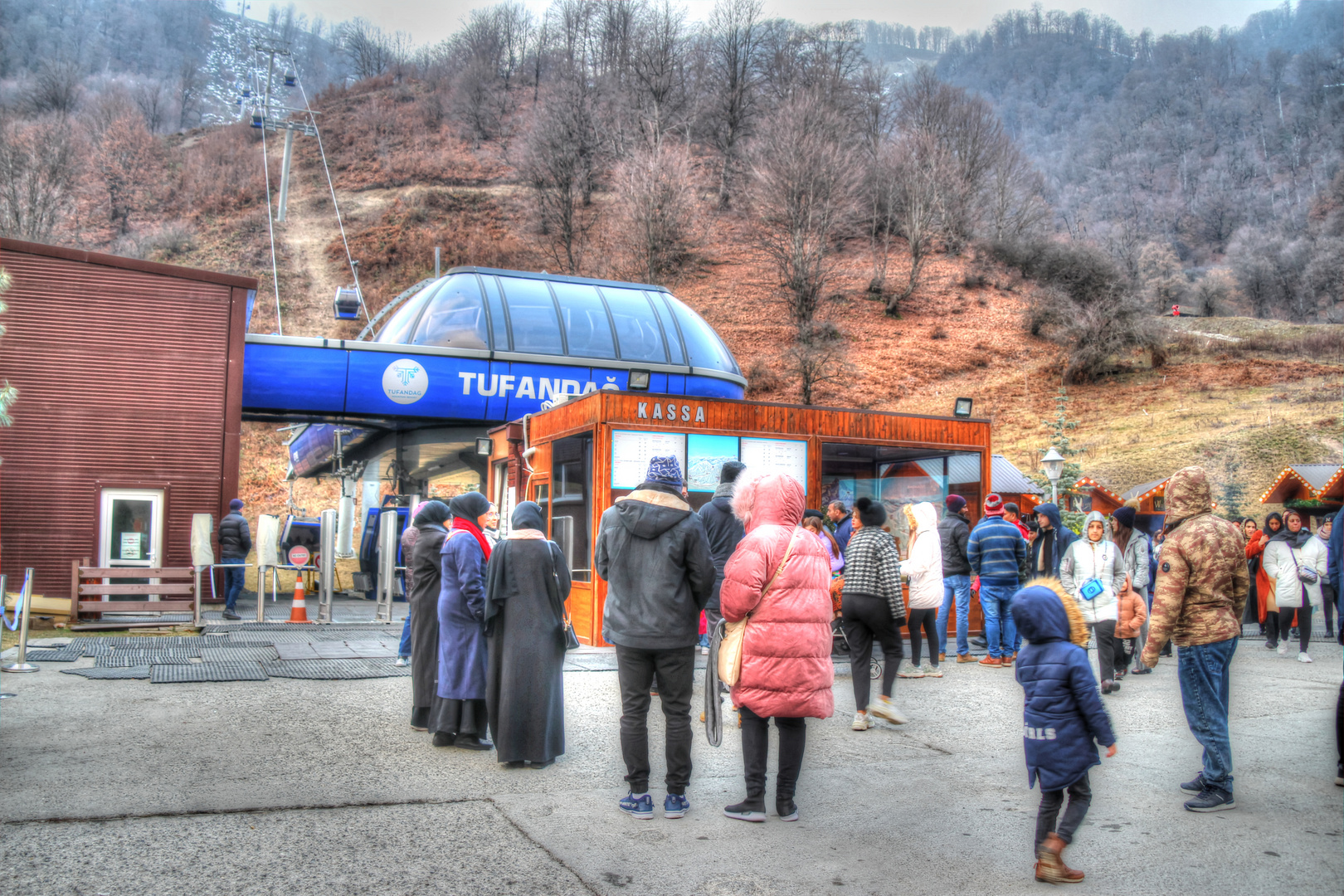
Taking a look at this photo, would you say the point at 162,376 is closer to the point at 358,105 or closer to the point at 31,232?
the point at 31,232

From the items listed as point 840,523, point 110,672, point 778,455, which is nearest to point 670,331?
point 778,455

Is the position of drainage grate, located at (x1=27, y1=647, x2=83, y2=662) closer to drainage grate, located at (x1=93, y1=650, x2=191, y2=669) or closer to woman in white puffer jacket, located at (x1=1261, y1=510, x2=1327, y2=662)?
drainage grate, located at (x1=93, y1=650, x2=191, y2=669)

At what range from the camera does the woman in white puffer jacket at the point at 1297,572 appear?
11.3 metres

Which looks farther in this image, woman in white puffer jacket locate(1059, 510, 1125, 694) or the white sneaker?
woman in white puffer jacket locate(1059, 510, 1125, 694)

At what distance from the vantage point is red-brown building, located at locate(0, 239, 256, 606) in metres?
14.2

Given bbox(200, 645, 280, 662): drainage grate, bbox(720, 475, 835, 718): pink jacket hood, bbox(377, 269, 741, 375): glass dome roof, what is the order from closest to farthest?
bbox(720, 475, 835, 718): pink jacket hood → bbox(200, 645, 280, 662): drainage grate → bbox(377, 269, 741, 375): glass dome roof

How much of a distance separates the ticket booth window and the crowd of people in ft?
14.8

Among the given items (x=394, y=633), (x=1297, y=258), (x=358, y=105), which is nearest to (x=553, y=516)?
(x=394, y=633)

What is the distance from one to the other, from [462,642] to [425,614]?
1.66 ft

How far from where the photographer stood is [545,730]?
5789mm

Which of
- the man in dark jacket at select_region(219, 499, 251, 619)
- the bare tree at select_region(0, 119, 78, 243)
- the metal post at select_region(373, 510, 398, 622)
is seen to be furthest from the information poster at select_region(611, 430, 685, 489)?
the bare tree at select_region(0, 119, 78, 243)

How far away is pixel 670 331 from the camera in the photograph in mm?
20297

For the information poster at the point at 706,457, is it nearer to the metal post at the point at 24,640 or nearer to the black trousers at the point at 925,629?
the black trousers at the point at 925,629

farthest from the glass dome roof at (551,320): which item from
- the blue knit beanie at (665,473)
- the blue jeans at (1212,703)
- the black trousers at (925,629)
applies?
the blue jeans at (1212,703)
